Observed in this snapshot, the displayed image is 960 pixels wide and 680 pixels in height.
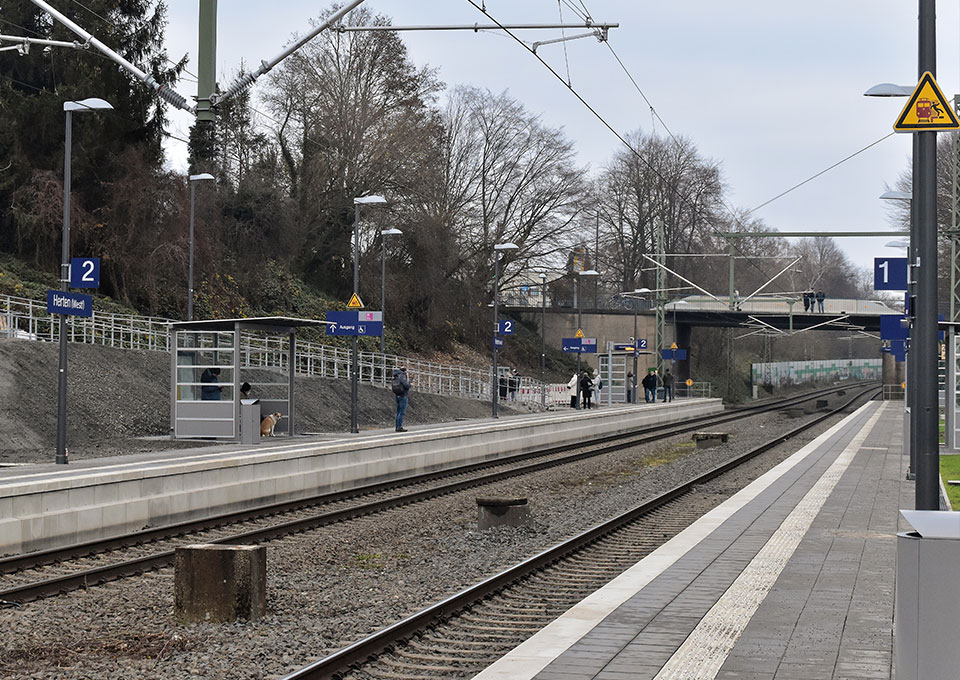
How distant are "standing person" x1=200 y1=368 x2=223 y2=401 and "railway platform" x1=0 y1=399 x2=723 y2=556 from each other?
1128 millimetres

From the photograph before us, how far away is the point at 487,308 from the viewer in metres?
71.7

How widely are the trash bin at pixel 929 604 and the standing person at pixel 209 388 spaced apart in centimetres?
2237

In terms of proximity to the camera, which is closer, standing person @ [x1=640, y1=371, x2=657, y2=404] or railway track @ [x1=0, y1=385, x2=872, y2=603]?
railway track @ [x1=0, y1=385, x2=872, y2=603]

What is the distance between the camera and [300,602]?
34.8ft

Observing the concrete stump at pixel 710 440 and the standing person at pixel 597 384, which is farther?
the standing person at pixel 597 384

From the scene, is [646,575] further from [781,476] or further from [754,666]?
[781,476]

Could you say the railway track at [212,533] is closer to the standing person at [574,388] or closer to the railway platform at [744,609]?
the railway platform at [744,609]

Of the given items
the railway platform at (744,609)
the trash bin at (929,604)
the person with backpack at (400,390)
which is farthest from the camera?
the person with backpack at (400,390)

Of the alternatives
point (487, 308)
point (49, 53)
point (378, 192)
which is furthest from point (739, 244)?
point (49, 53)

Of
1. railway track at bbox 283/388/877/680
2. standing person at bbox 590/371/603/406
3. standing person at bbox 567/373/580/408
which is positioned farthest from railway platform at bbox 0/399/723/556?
standing person at bbox 590/371/603/406

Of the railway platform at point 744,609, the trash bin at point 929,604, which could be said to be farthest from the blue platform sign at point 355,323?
the trash bin at point 929,604

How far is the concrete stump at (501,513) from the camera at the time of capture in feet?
Result: 51.9

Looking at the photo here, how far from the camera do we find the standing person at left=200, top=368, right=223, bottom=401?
26625 mm

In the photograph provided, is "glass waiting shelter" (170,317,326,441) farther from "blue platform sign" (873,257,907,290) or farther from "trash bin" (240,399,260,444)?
"blue platform sign" (873,257,907,290)
